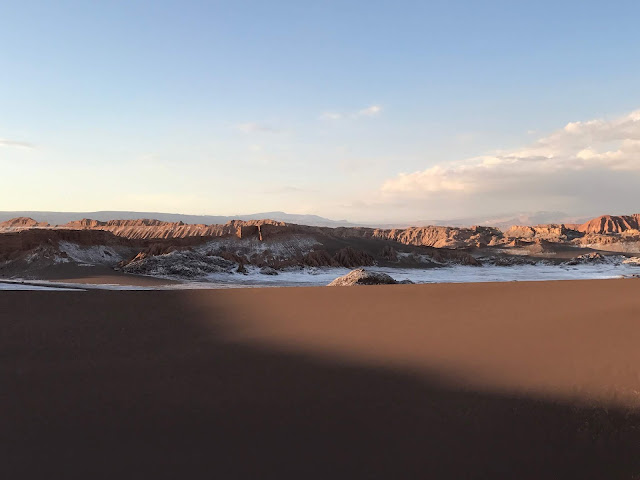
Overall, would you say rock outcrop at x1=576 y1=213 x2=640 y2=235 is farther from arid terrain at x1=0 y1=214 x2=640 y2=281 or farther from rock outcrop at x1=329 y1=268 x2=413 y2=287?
rock outcrop at x1=329 y1=268 x2=413 y2=287

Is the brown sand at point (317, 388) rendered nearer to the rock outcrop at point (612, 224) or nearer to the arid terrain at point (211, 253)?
the arid terrain at point (211, 253)

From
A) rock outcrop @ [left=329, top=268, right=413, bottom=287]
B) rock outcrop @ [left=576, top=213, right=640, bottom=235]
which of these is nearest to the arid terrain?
rock outcrop @ [left=329, top=268, right=413, bottom=287]

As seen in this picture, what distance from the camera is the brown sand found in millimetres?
2637

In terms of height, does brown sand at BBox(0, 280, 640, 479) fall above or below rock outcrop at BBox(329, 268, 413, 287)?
above

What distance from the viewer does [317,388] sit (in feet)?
11.2

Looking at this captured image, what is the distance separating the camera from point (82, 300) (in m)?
5.45

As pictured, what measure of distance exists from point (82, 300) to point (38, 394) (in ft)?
7.65

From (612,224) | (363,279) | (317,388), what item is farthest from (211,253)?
(612,224)

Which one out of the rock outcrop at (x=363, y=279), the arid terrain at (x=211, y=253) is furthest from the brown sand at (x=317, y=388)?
the arid terrain at (x=211, y=253)

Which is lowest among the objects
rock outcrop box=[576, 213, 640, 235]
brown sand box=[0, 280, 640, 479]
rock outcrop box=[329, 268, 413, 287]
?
rock outcrop box=[329, 268, 413, 287]

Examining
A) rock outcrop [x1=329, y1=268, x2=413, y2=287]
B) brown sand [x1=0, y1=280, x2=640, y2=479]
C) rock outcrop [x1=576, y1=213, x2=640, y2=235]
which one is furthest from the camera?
rock outcrop [x1=576, y1=213, x2=640, y2=235]

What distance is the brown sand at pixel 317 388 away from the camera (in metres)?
2.64

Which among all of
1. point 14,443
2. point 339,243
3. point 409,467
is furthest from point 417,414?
point 339,243

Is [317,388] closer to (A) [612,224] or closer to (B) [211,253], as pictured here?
(B) [211,253]
